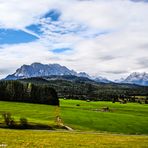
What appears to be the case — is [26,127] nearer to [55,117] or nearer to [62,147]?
[55,117]

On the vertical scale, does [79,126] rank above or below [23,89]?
below

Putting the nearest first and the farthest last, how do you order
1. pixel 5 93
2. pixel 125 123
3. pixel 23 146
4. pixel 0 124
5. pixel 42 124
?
pixel 23 146, pixel 0 124, pixel 42 124, pixel 125 123, pixel 5 93

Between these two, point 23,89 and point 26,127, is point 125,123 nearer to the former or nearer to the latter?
point 26,127

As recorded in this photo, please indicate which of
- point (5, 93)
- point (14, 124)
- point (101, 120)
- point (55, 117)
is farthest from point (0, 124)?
point (5, 93)

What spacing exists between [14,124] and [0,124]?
3931 millimetres

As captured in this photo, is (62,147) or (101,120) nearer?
(62,147)

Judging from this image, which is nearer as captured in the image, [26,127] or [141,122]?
[26,127]

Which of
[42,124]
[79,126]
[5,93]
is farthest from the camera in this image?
[5,93]

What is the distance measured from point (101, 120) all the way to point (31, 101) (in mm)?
85475

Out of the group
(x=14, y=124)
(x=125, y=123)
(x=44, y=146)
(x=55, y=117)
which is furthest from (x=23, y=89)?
(x=44, y=146)

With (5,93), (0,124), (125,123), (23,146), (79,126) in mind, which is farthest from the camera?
(5,93)

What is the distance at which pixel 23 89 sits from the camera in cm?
19950

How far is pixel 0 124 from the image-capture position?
301ft

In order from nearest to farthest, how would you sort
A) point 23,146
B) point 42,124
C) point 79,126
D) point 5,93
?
point 23,146
point 42,124
point 79,126
point 5,93
